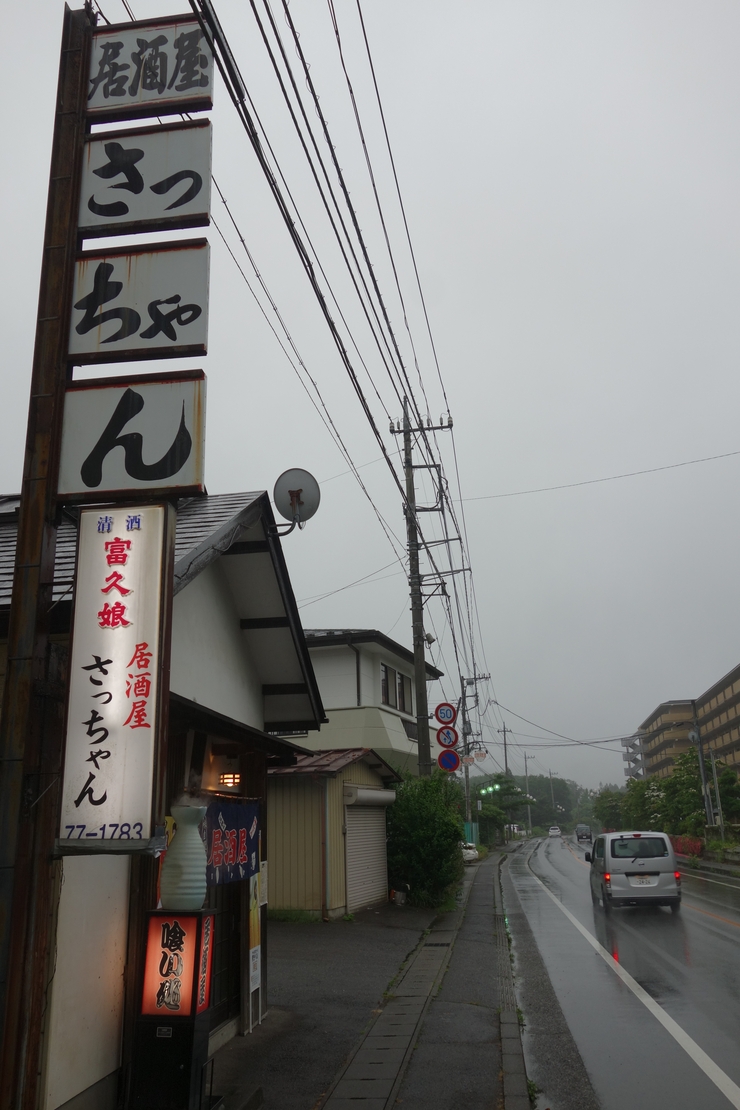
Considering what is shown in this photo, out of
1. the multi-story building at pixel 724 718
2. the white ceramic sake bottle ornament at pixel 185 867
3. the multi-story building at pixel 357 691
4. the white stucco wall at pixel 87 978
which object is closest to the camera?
the white stucco wall at pixel 87 978

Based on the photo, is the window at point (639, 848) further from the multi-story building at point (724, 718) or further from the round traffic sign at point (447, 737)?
the multi-story building at point (724, 718)

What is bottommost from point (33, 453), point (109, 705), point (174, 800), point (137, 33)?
point (174, 800)

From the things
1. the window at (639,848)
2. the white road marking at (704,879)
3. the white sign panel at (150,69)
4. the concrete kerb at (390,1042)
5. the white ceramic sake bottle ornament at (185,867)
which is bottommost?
the white road marking at (704,879)

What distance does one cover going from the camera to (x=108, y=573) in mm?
4812

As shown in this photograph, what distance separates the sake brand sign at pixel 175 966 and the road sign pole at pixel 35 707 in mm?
1028

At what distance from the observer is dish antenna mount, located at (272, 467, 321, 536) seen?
8.87m

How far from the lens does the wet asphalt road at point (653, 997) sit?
6.57m

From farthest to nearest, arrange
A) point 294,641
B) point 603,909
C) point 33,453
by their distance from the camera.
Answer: point 603,909, point 294,641, point 33,453

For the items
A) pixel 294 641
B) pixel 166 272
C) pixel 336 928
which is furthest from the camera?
pixel 336 928

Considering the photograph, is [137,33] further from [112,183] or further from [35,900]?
[35,900]

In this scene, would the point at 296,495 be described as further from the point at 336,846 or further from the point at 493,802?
the point at 493,802

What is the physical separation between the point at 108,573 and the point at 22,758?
1.16m

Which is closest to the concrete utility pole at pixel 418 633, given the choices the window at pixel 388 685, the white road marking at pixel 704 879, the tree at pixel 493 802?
the window at pixel 388 685

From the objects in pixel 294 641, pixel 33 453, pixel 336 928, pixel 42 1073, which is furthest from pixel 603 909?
pixel 33 453
